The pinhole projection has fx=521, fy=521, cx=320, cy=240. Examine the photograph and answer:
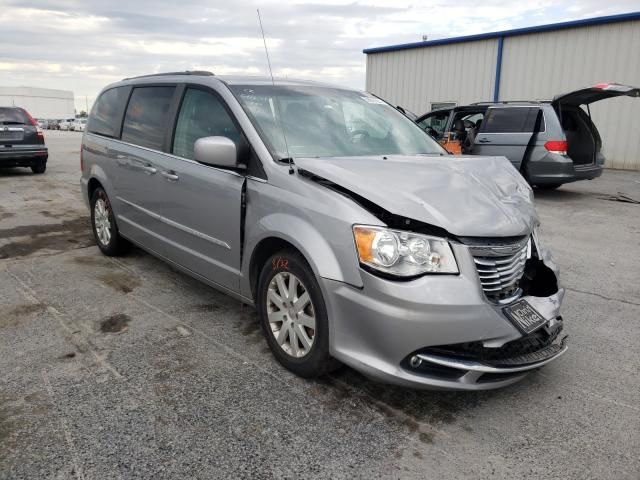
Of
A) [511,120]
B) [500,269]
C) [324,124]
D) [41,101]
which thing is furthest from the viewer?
[41,101]

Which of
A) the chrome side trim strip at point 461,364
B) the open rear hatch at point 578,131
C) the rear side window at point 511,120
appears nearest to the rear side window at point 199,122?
the chrome side trim strip at point 461,364

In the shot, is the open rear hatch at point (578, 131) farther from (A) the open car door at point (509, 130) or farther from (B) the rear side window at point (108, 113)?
(B) the rear side window at point (108, 113)

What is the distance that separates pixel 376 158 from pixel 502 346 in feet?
4.61

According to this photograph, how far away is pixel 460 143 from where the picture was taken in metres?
10.8

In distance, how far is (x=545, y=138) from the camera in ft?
30.6

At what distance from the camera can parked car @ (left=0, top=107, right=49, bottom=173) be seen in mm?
11383

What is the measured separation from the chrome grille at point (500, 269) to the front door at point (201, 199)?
4.89 ft

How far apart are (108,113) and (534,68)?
14719 mm

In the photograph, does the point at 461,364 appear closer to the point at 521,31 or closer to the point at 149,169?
the point at 149,169

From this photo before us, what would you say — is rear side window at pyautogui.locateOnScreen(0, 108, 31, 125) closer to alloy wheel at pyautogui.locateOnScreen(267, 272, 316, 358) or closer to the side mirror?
the side mirror

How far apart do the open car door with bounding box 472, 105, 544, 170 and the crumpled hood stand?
6787 mm

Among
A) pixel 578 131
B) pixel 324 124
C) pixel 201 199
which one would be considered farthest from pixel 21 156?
pixel 578 131

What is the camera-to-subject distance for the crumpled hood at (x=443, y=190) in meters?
2.57

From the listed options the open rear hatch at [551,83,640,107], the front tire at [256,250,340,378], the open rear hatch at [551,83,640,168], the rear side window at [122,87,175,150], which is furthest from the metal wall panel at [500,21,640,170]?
the front tire at [256,250,340,378]
